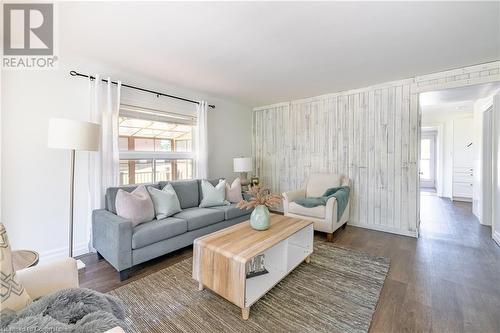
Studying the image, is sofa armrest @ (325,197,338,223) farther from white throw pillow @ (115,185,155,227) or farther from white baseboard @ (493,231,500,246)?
white throw pillow @ (115,185,155,227)

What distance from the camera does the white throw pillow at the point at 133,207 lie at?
231 centimetres

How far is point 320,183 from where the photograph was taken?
150 inches

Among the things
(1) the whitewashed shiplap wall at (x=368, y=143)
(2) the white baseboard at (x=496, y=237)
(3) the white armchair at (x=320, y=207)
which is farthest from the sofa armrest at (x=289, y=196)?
(2) the white baseboard at (x=496, y=237)

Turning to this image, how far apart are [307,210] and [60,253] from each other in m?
3.17

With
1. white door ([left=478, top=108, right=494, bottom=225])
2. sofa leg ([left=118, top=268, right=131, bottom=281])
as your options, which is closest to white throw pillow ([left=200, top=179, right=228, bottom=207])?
sofa leg ([left=118, top=268, right=131, bottom=281])

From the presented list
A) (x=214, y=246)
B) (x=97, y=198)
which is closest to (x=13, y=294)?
(x=214, y=246)

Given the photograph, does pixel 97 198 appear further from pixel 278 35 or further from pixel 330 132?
pixel 330 132

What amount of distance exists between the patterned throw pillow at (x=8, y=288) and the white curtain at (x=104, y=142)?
6.06 feet

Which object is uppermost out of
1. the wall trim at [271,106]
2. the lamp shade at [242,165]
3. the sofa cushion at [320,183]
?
the wall trim at [271,106]

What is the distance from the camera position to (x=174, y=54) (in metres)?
2.46

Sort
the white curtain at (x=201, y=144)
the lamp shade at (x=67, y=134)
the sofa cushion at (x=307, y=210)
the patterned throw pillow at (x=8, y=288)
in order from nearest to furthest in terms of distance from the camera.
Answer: the patterned throw pillow at (x=8, y=288)
the lamp shade at (x=67, y=134)
the sofa cushion at (x=307, y=210)
the white curtain at (x=201, y=144)

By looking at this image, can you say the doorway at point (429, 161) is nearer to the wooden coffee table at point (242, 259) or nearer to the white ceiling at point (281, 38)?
the white ceiling at point (281, 38)

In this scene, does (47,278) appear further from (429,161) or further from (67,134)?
(429,161)

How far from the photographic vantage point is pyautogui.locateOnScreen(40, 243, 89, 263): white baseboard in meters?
2.41
